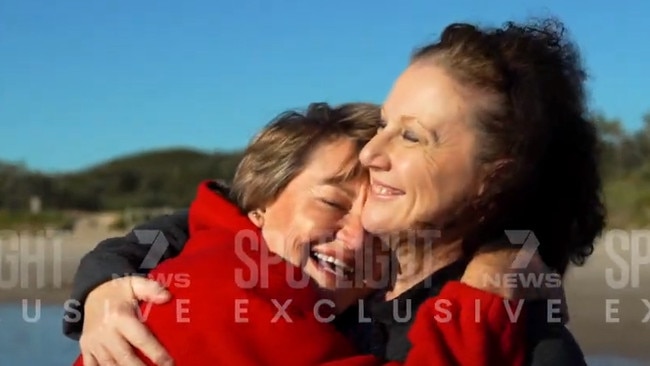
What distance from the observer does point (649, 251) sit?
47.5 feet

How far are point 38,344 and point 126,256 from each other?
7411 mm

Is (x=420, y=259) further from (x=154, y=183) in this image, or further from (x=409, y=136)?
(x=154, y=183)

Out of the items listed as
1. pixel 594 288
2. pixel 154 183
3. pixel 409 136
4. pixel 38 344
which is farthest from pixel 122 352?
pixel 154 183

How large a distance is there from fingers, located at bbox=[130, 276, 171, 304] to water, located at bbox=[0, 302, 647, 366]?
6.54 metres

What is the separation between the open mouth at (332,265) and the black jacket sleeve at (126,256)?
1.35ft

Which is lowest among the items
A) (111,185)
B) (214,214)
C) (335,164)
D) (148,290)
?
(111,185)

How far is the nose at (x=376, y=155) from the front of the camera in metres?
2.32

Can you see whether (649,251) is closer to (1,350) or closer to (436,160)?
(1,350)

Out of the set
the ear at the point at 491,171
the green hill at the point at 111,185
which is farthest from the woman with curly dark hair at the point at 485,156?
the green hill at the point at 111,185

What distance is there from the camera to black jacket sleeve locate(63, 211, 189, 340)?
2.63 meters

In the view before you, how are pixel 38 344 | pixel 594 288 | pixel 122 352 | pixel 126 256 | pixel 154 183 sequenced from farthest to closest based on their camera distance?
pixel 154 183 → pixel 594 288 → pixel 38 344 → pixel 126 256 → pixel 122 352

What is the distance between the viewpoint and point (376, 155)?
7.66 feet

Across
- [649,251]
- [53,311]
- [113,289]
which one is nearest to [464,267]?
[113,289]

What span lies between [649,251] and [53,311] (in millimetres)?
6941
